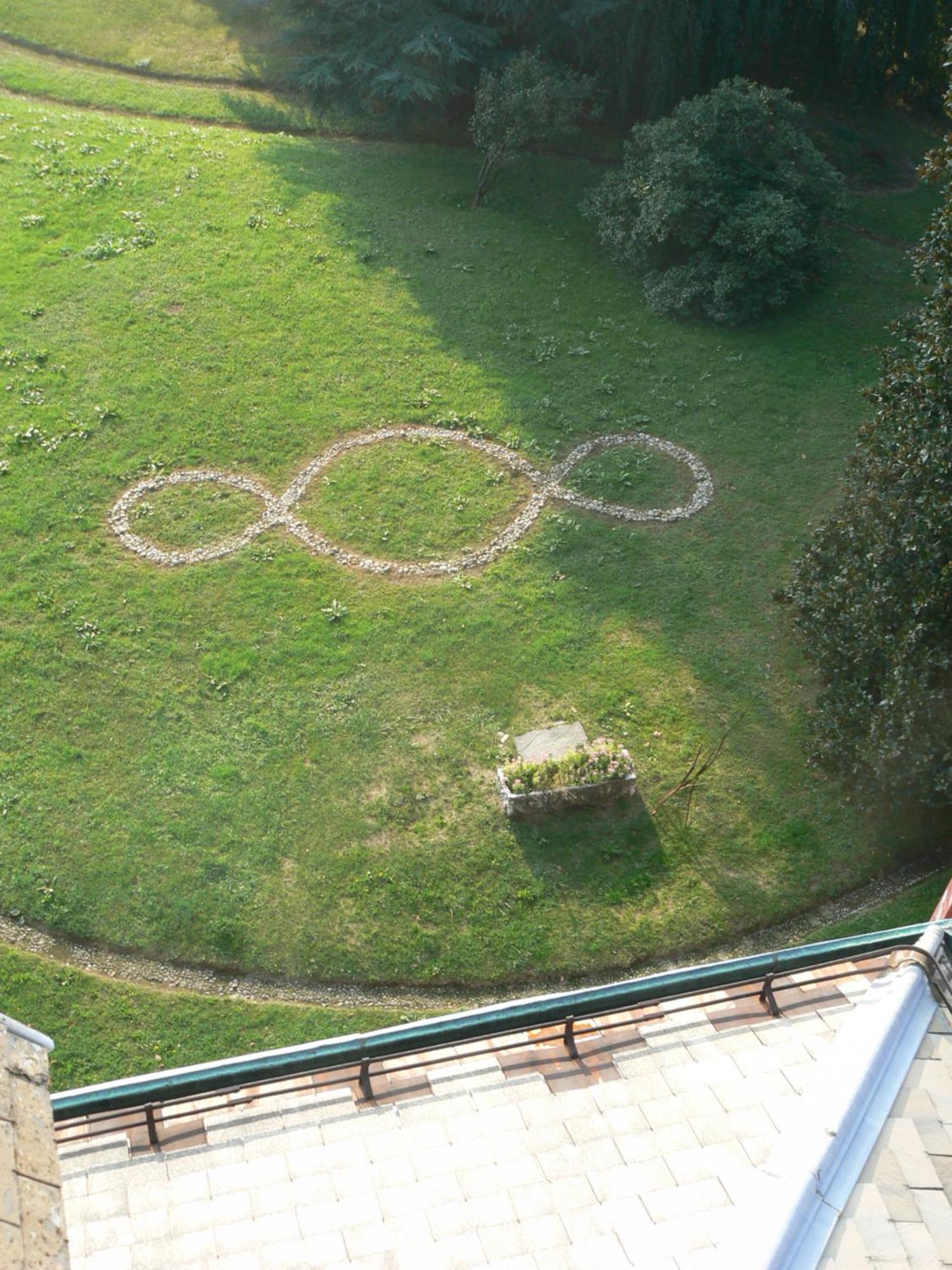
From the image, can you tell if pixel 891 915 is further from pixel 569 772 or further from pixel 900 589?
pixel 569 772

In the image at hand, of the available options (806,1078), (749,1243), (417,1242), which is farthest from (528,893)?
(749,1243)

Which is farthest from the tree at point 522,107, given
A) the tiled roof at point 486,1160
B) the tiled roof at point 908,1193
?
the tiled roof at point 908,1193

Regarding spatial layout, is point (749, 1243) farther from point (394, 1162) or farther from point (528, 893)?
point (528, 893)

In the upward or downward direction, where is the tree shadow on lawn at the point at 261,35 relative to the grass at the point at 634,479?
upward

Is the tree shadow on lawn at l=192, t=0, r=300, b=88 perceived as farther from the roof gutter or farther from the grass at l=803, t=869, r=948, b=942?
the roof gutter

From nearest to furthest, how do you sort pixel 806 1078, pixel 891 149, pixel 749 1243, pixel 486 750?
pixel 749 1243 → pixel 806 1078 → pixel 486 750 → pixel 891 149

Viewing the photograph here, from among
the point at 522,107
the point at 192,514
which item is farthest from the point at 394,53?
the point at 192,514

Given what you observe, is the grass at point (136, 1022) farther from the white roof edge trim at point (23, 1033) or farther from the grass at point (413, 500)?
the grass at point (413, 500)
